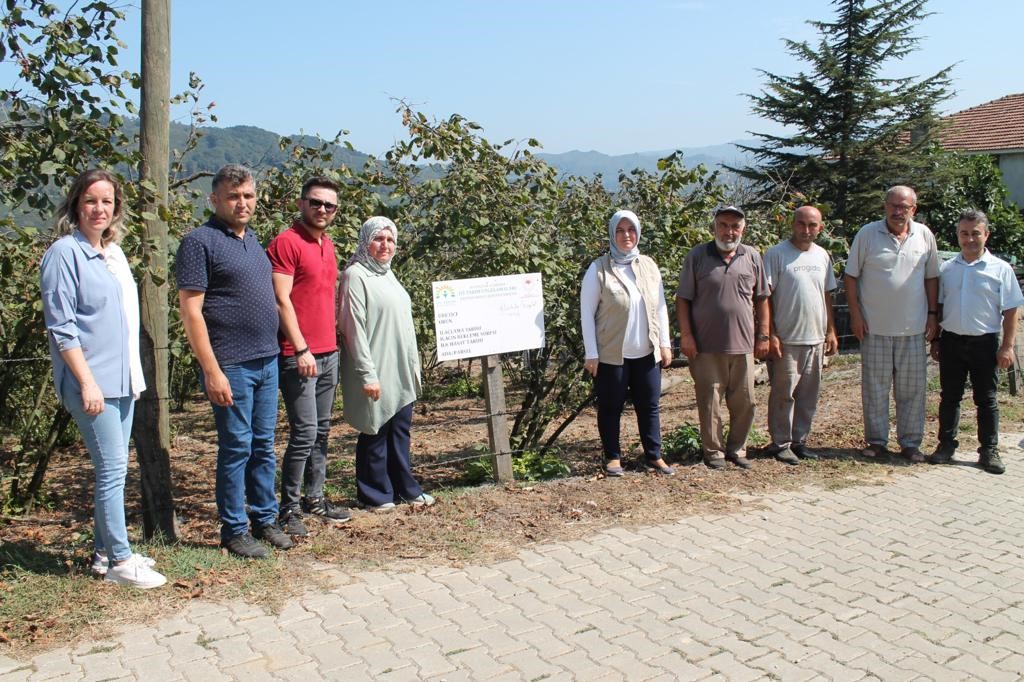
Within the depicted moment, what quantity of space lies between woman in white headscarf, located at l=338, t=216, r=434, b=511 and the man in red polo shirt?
0.50ft

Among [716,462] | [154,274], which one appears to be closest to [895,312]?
[716,462]

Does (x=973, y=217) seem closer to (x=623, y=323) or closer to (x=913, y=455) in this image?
(x=913, y=455)

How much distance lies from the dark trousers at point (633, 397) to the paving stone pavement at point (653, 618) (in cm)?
Answer: 103

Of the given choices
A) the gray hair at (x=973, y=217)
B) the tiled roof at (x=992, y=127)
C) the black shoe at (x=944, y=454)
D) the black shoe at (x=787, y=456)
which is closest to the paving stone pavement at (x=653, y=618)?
the black shoe at (x=787, y=456)

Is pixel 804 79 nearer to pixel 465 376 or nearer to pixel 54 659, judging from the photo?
pixel 465 376

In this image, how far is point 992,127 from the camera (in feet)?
112

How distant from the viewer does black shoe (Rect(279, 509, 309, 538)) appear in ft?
15.9

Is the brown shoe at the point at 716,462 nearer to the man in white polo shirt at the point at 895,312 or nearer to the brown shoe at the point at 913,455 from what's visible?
the man in white polo shirt at the point at 895,312

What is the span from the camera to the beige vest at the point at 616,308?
5914mm

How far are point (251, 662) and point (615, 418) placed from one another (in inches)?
128

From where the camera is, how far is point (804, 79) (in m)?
27.1

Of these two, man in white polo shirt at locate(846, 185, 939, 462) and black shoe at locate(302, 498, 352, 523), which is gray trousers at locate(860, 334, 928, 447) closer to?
man in white polo shirt at locate(846, 185, 939, 462)

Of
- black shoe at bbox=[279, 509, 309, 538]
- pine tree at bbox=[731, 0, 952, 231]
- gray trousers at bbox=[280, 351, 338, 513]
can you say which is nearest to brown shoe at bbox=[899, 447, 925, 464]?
gray trousers at bbox=[280, 351, 338, 513]

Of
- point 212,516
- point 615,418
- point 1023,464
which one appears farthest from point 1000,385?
point 212,516
